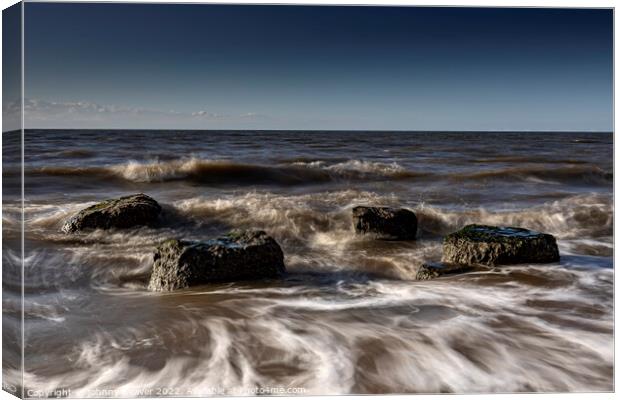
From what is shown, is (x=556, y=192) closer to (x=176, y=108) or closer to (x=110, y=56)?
(x=176, y=108)

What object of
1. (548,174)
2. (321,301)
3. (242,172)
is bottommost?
(321,301)

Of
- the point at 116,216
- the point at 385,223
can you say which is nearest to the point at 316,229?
the point at 385,223

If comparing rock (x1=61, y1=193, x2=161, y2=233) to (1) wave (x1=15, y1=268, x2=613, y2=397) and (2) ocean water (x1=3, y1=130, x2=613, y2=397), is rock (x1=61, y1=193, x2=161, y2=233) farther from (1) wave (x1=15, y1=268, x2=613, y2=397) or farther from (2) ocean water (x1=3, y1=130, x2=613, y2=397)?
(1) wave (x1=15, y1=268, x2=613, y2=397)

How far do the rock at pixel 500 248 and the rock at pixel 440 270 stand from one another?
0.28ft

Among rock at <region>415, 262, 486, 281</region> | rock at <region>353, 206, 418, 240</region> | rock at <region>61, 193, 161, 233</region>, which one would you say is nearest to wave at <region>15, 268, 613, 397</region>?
rock at <region>415, 262, 486, 281</region>

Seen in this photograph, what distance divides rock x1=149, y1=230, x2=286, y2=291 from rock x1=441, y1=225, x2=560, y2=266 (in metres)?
1.44

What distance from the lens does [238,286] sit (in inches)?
145

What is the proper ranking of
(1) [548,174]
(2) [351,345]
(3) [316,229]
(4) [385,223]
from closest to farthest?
1. (2) [351,345]
2. (4) [385,223]
3. (3) [316,229]
4. (1) [548,174]

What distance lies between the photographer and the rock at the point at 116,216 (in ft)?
17.3

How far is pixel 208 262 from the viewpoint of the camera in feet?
12.3

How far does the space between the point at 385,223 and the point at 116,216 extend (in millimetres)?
2540

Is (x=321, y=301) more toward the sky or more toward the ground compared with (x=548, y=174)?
more toward the ground

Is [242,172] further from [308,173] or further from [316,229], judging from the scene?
[316,229]

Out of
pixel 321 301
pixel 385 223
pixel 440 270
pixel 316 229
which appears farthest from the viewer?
pixel 316 229
